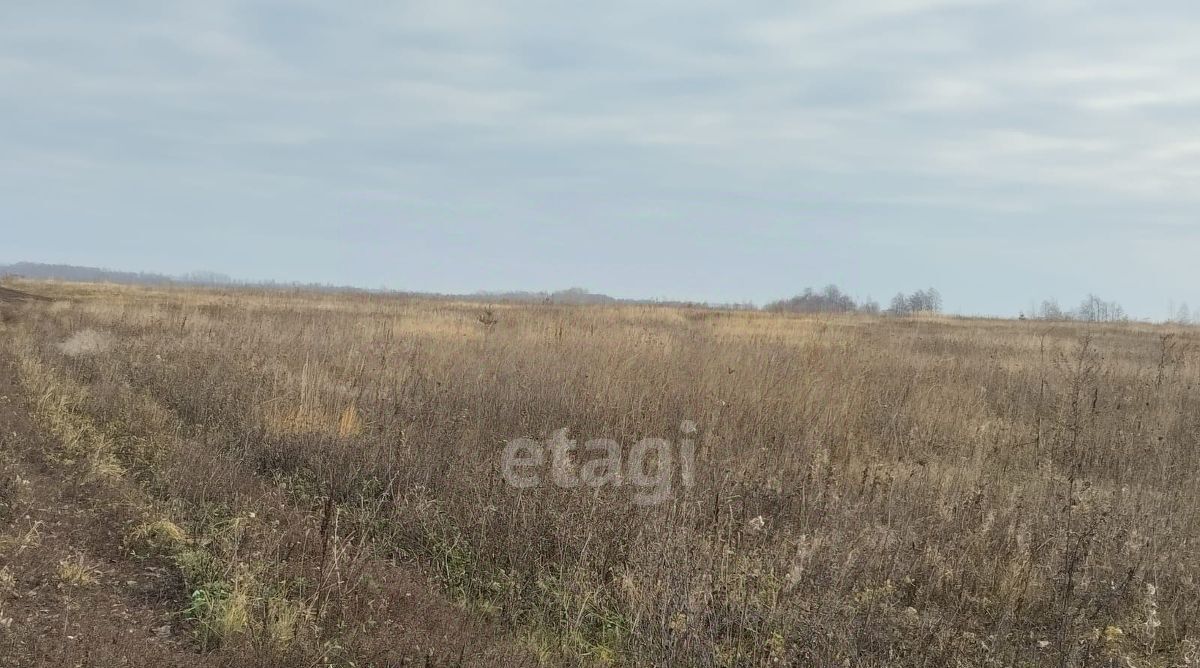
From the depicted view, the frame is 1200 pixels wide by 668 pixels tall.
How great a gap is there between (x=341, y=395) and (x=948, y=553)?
536 cm

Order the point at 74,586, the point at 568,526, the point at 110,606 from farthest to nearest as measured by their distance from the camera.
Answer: the point at 568,526
the point at 74,586
the point at 110,606

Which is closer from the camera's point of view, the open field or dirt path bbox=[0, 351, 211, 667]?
dirt path bbox=[0, 351, 211, 667]

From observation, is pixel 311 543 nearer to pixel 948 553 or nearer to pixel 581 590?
pixel 581 590

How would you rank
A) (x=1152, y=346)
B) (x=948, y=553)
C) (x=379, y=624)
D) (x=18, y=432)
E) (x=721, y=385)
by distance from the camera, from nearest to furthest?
(x=379, y=624) < (x=948, y=553) < (x=18, y=432) < (x=721, y=385) < (x=1152, y=346)

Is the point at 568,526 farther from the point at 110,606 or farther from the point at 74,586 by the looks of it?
the point at 74,586

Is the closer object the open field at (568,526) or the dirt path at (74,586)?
the dirt path at (74,586)

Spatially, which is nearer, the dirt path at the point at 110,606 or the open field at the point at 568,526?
the dirt path at the point at 110,606

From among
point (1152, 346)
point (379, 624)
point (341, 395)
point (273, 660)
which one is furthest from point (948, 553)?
point (1152, 346)

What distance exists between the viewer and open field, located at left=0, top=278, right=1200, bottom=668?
2.88 meters

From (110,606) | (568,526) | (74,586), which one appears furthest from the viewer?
(568,526)

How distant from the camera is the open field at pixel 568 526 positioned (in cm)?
288

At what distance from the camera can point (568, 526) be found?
3.85m

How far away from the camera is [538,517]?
3977 millimetres

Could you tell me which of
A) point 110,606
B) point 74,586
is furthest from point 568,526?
point 74,586
